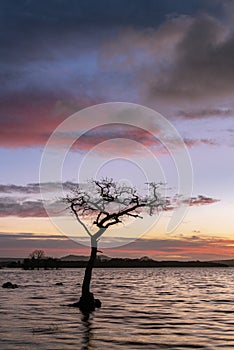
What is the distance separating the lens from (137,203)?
4197 centimetres

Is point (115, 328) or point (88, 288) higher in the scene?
point (88, 288)

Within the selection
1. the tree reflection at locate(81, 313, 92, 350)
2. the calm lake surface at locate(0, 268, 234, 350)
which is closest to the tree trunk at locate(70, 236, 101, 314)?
the calm lake surface at locate(0, 268, 234, 350)

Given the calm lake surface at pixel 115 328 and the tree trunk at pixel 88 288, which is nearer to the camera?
the calm lake surface at pixel 115 328

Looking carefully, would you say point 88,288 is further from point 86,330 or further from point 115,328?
point 86,330

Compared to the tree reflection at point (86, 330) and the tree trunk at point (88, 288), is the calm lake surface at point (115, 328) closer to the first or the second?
the tree reflection at point (86, 330)

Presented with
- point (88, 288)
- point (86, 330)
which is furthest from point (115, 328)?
point (88, 288)

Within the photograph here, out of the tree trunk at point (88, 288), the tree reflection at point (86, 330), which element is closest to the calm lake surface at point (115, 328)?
the tree reflection at point (86, 330)

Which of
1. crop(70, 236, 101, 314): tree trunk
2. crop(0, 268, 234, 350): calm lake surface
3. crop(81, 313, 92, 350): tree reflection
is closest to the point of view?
crop(81, 313, 92, 350): tree reflection

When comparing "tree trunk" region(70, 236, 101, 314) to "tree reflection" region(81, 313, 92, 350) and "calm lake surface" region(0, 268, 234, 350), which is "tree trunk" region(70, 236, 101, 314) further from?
"tree reflection" region(81, 313, 92, 350)

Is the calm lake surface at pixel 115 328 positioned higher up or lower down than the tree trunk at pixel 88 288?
lower down

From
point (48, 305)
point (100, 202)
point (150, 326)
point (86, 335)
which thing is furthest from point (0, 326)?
point (48, 305)

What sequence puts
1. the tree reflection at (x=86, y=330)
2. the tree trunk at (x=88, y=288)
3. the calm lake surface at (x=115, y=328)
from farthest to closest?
the tree trunk at (x=88, y=288) → the calm lake surface at (x=115, y=328) → the tree reflection at (x=86, y=330)

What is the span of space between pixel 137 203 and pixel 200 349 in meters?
17.0

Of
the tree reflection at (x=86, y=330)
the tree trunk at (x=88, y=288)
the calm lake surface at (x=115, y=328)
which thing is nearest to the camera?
the tree reflection at (x=86, y=330)
